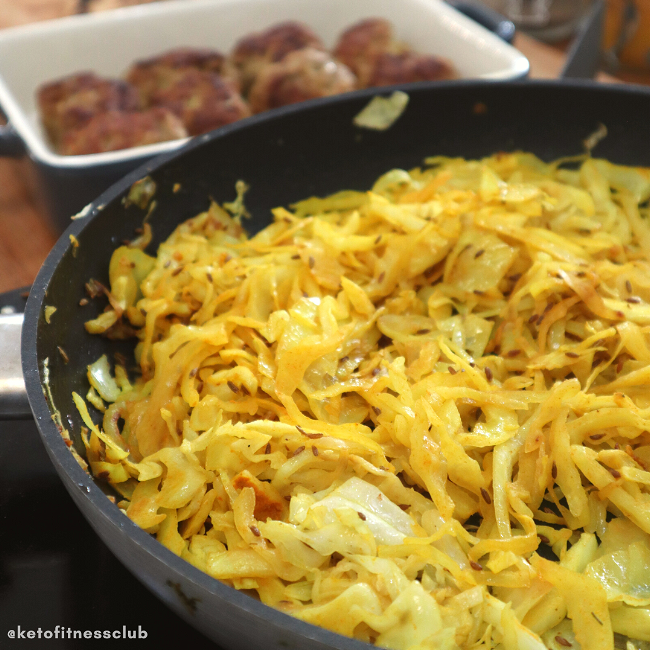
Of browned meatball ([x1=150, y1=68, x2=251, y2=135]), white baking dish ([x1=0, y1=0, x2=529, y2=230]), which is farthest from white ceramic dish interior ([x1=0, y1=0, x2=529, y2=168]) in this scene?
browned meatball ([x1=150, y1=68, x2=251, y2=135])

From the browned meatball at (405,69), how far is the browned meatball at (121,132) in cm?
47

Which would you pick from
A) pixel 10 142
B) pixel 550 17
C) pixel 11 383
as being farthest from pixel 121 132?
pixel 550 17

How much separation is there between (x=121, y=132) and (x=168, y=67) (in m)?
0.35

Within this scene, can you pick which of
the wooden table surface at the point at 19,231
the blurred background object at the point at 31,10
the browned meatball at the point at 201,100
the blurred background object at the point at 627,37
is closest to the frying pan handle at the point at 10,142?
the wooden table surface at the point at 19,231

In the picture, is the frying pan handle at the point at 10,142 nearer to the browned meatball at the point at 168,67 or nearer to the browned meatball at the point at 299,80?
the browned meatball at the point at 168,67

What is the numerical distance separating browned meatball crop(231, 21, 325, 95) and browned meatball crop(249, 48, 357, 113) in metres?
0.08

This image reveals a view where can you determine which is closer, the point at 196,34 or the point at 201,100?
the point at 201,100

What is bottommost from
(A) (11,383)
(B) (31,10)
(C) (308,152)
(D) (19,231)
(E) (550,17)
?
(D) (19,231)

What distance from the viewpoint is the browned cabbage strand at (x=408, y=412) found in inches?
23.0

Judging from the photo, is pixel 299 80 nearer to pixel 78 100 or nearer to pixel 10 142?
pixel 78 100

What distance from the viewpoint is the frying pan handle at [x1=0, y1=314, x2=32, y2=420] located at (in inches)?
26.0

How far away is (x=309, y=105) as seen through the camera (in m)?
1.02

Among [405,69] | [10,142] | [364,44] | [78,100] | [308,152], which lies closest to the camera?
[308,152]

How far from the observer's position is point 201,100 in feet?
4.73
